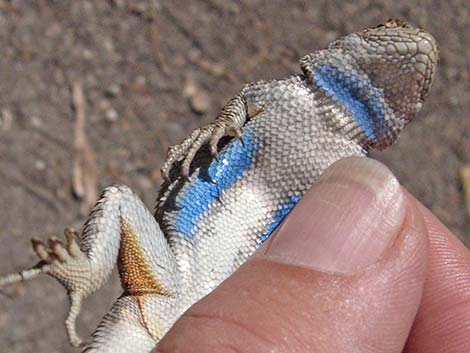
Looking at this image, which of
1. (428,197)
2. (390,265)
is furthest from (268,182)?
(428,197)

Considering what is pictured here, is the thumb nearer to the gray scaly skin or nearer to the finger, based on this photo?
the gray scaly skin

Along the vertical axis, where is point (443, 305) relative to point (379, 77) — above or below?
below

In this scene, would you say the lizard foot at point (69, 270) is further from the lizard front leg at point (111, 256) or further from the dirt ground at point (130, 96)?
the dirt ground at point (130, 96)

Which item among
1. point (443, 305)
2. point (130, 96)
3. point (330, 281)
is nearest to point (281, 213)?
point (330, 281)

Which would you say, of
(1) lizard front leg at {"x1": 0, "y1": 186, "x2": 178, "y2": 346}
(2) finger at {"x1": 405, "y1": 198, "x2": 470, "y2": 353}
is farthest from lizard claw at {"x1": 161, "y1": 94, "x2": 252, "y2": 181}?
(2) finger at {"x1": 405, "y1": 198, "x2": 470, "y2": 353}

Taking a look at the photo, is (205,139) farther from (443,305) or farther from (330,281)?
(443,305)

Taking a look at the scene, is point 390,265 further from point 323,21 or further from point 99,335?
point 323,21
